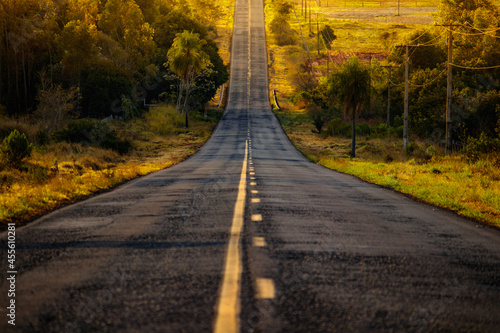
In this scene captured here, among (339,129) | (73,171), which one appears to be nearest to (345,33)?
(339,129)

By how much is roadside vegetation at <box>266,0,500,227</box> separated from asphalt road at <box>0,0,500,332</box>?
374cm

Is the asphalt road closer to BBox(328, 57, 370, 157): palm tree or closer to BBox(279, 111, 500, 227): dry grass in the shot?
BBox(279, 111, 500, 227): dry grass

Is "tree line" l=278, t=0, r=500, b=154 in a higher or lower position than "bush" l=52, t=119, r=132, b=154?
higher

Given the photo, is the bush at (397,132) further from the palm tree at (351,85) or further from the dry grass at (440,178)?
the palm tree at (351,85)

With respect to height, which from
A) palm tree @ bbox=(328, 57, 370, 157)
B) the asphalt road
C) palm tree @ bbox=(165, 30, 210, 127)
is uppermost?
palm tree @ bbox=(165, 30, 210, 127)

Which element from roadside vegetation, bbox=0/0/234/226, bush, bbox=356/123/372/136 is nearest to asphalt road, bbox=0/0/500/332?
roadside vegetation, bbox=0/0/234/226

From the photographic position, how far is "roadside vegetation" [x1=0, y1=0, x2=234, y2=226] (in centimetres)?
1808

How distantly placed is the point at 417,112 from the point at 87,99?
113 ft

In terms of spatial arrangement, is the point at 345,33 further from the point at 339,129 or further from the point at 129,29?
the point at 339,129

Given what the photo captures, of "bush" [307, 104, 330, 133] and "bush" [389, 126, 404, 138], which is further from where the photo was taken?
"bush" [307, 104, 330, 133]

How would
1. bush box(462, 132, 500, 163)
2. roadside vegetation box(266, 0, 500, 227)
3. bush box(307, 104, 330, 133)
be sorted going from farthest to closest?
bush box(307, 104, 330, 133) < bush box(462, 132, 500, 163) < roadside vegetation box(266, 0, 500, 227)

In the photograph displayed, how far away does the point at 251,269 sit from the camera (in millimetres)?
5004

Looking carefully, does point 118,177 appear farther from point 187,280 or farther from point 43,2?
point 43,2

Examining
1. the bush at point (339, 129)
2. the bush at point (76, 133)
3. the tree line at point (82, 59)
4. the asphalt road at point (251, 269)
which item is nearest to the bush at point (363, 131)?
the bush at point (339, 129)
